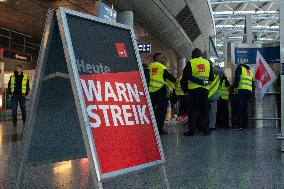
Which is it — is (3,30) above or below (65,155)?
above

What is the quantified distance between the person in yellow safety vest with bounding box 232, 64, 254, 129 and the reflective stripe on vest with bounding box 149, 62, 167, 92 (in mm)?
2134

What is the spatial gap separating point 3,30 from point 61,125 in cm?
1296

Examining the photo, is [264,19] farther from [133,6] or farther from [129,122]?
[129,122]

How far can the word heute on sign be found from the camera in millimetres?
2381

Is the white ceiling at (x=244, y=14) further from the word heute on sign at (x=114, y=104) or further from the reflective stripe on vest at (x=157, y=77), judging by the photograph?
the word heute on sign at (x=114, y=104)

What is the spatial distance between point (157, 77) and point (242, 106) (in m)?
2.59

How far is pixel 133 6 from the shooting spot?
1129 centimetres

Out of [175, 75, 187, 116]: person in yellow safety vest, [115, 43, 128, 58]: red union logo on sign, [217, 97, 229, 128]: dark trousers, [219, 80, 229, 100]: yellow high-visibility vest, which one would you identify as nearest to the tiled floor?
[115, 43, 128, 58]: red union logo on sign

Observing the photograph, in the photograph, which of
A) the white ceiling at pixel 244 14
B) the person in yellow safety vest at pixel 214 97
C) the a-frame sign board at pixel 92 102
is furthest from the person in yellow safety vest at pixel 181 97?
the white ceiling at pixel 244 14

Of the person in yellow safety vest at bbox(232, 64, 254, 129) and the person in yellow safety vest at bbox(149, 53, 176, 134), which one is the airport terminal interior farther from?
the person in yellow safety vest at bbox(232, 64, 254, 129)

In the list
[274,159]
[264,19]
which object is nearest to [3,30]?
[274,159]

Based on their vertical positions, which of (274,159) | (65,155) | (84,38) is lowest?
(274,159)

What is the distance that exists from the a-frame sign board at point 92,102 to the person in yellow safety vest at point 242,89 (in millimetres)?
6347

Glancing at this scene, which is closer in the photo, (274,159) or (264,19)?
(274,159)
